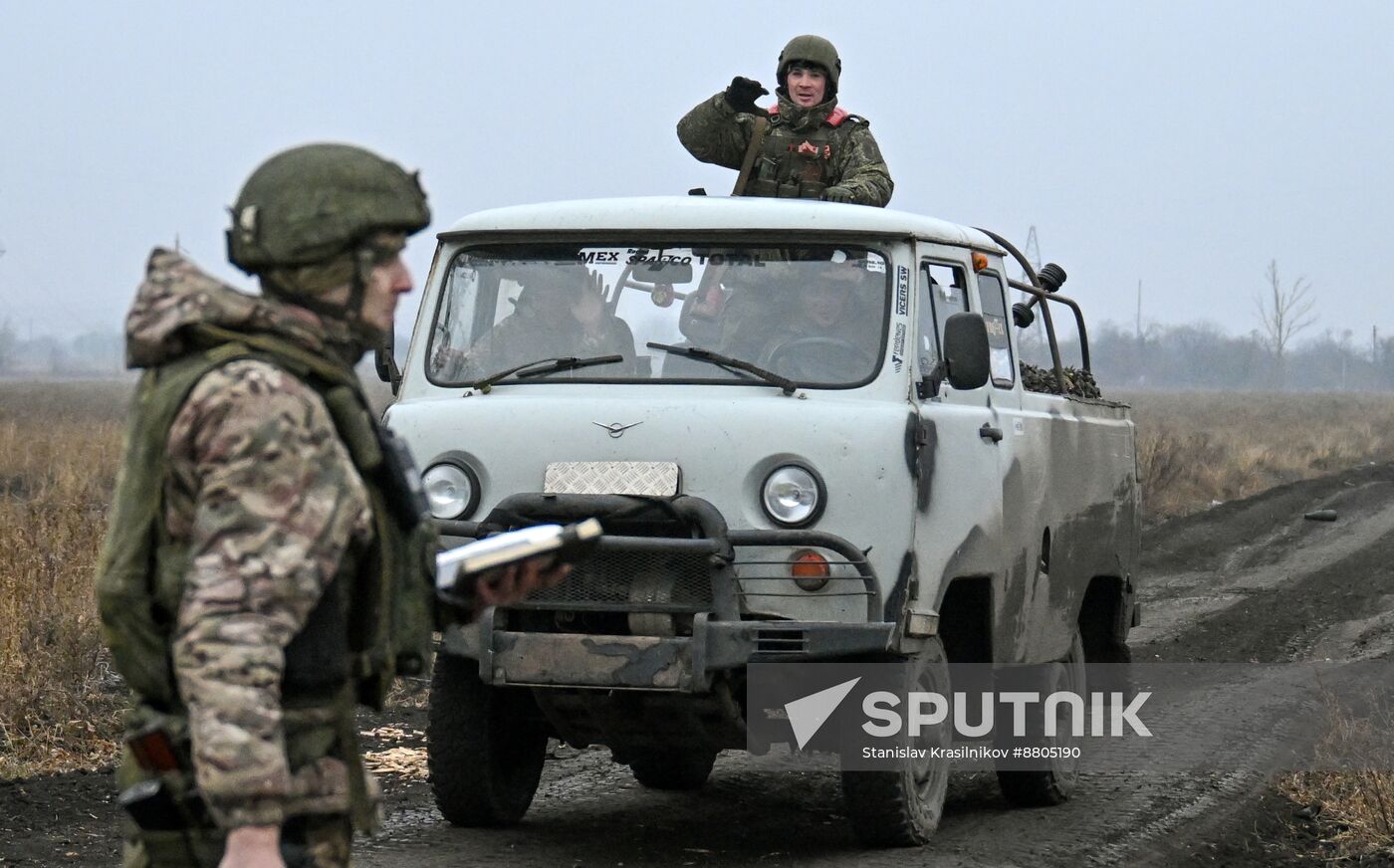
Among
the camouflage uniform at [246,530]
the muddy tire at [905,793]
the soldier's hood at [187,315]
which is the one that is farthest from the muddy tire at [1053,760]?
the soldier's hood at [187,315]

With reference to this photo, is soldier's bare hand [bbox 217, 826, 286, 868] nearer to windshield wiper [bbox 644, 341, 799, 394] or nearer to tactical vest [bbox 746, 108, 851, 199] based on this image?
windshield wiper [bbox 644, 341, 799, 394]

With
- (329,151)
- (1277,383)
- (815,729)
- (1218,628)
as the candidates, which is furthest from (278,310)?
(1277,383)

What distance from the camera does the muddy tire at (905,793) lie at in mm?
6539

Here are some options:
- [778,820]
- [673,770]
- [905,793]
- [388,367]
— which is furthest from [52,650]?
[905,793]

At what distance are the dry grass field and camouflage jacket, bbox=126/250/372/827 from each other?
532cm

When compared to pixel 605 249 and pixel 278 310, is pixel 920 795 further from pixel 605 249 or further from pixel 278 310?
pixel 278 310

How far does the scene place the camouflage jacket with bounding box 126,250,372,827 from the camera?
106 inches

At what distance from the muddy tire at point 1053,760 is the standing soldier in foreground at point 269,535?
17.1 ft

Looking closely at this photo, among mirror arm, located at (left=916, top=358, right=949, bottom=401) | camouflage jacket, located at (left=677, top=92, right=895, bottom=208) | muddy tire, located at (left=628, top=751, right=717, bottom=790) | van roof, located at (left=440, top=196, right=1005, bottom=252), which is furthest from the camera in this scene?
camouflage jacket, located at (left=677, top=92, right=895, bottom=208)

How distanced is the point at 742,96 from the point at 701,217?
2042 mm

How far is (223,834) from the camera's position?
2.93m

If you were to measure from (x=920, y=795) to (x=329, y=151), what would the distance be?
4.32 metres
